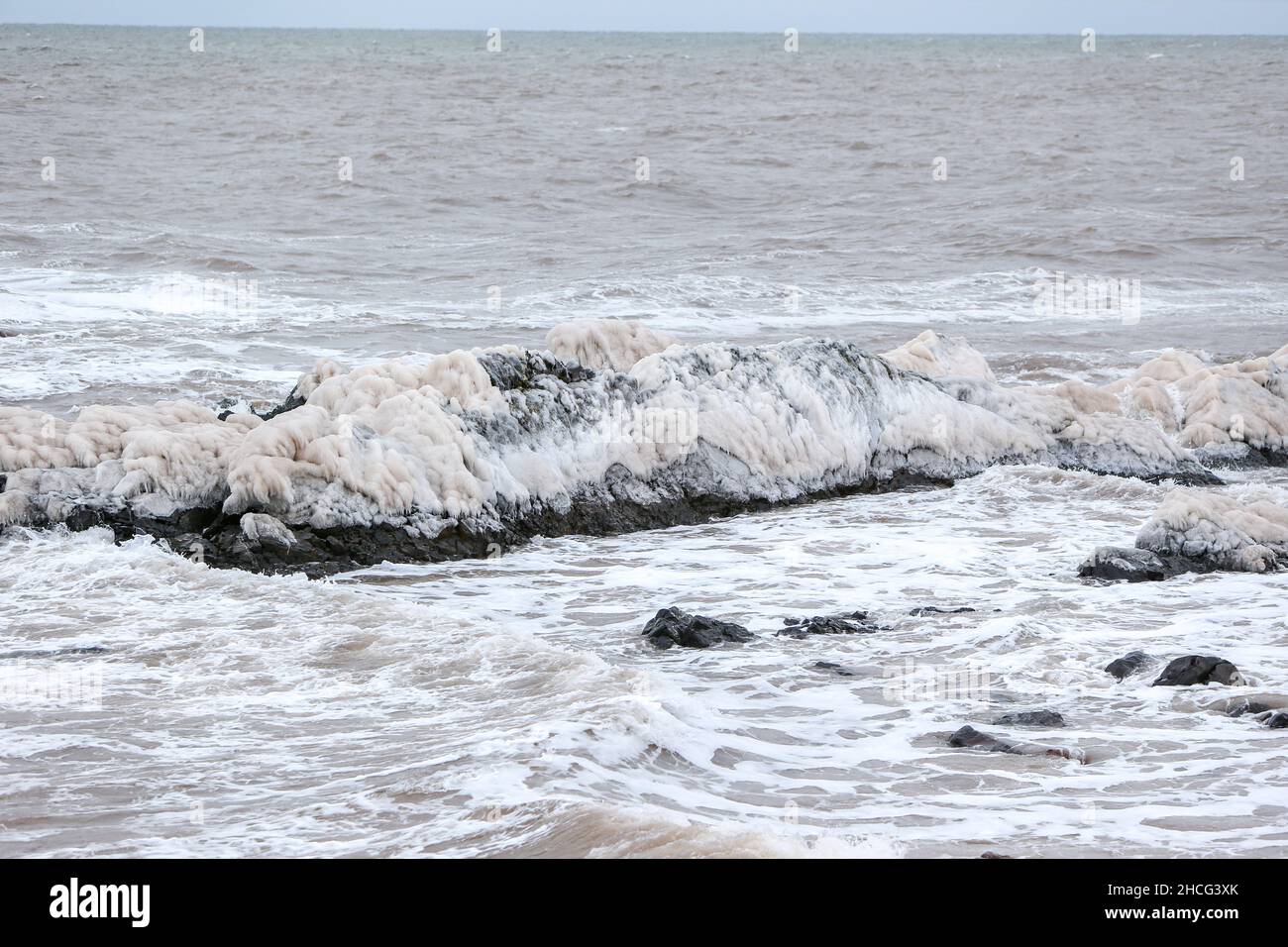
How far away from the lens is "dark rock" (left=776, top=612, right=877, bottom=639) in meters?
5.96

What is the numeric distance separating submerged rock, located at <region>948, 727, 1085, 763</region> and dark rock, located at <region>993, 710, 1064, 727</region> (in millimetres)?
151

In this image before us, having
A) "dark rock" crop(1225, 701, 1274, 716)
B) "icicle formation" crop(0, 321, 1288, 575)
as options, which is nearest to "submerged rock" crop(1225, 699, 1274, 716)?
"dark rock" crop(1225, 701, 1274, 716)

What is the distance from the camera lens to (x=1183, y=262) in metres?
20.0

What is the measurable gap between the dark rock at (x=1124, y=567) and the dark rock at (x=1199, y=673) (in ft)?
4.33

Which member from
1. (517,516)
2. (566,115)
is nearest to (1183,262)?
(517,516)

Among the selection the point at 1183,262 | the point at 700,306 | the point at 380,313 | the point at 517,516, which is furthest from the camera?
the point at 1183,262

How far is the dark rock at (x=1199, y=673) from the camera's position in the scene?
5.24 m

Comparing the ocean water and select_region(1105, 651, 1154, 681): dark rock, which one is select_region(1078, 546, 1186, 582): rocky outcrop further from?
select_region(1105, 651, 1154, 681): dark rock

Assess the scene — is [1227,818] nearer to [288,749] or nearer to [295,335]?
[288,749]

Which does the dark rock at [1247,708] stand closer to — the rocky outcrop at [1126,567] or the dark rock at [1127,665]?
the dark rock at [1127,665]

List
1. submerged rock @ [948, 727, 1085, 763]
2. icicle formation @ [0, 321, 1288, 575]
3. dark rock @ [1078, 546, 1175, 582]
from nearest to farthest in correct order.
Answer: submerged rock @ [948, 727, 1085, 763], dark rock @ [1078, 546, 1175, 582], icicle formation @ [0, 321, 1288, 575]

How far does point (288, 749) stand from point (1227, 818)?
2.93 meters

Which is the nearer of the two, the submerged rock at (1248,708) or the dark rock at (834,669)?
the submerged rock at (1248,708)

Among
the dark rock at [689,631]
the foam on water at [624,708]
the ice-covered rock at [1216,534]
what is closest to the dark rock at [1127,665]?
the foam on water at [624,708]
